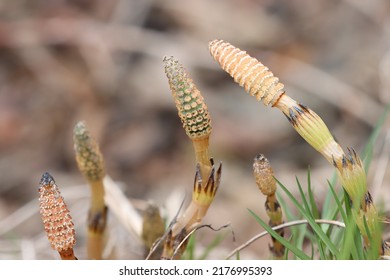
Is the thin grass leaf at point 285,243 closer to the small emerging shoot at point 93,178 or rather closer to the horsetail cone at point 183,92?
the horsetail cone at point 183,92

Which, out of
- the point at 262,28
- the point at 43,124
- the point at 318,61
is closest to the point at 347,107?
the point at 318,61

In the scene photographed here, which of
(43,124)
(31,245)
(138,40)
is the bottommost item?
(43,124)

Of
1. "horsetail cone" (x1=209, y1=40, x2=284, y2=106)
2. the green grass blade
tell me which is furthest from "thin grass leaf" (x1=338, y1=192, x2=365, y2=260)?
the green grass blade

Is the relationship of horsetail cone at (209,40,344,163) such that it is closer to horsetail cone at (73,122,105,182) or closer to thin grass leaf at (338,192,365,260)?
thin grass leaf at (338,192,365,260)

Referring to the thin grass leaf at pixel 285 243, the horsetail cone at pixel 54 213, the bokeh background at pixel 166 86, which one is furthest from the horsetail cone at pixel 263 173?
the bokeh background at pixel 166 86
